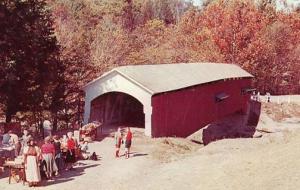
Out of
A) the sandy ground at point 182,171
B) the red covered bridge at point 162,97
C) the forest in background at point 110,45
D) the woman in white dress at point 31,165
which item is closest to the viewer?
the sandy ground at point 182,171

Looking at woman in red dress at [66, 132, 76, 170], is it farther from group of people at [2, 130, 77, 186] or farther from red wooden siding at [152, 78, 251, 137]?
red wooden siding at [152, 78, 251, 137]

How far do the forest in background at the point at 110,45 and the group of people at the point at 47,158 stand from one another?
8.95 m

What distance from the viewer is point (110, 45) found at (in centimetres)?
4991

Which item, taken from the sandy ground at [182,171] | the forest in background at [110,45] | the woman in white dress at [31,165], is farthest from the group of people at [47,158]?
the forest in background at [110,45]

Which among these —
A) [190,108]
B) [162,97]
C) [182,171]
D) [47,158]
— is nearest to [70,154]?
[47,158]

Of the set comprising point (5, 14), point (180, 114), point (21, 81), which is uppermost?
point (5, 14)

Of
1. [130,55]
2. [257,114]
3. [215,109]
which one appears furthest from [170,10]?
[215,109]

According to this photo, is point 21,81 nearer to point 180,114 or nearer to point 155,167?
point 180,114

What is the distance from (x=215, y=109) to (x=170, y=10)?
255ft

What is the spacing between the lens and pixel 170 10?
4323 inches

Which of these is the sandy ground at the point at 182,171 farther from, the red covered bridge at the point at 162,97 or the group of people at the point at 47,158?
the red covered bridge at the point at 162,97

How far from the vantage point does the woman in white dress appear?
17094 millimetres

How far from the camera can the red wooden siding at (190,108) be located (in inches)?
1083

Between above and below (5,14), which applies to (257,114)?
below
